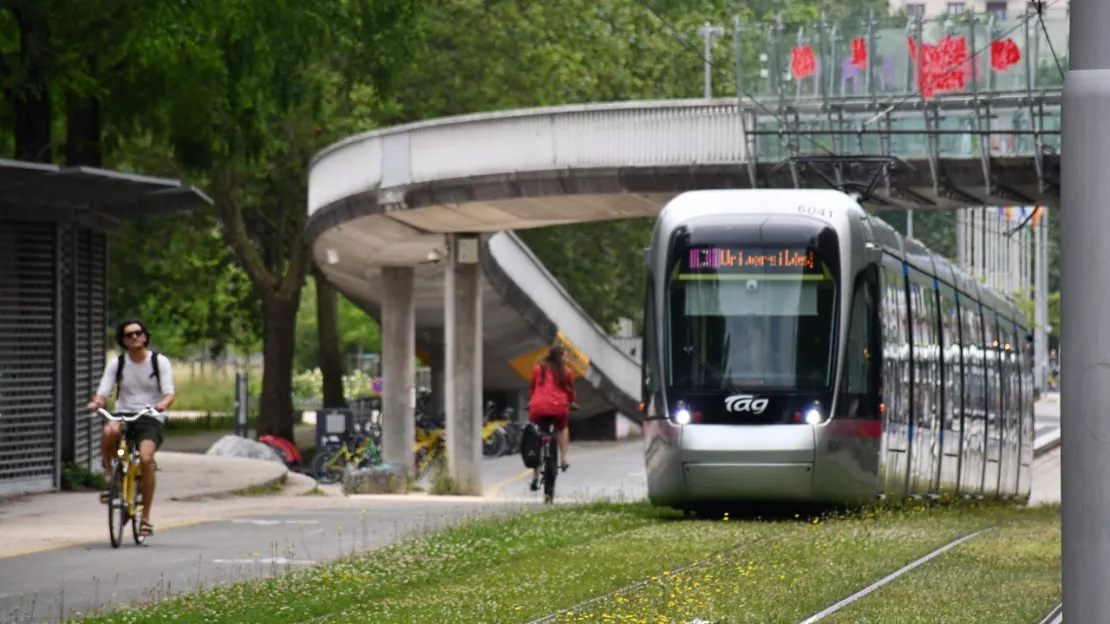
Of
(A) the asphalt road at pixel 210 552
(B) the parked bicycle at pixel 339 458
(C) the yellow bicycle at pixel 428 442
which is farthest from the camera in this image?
(C) the yellow bicycle at pixel 428 442

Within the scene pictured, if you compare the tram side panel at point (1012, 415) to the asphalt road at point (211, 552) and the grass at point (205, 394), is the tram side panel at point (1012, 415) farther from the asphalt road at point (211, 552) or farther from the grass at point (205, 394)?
the grass at point (205, 394)

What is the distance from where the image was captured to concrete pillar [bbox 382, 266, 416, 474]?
35500mm

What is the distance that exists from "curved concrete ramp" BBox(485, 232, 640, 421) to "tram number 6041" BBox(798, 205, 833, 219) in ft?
71.1

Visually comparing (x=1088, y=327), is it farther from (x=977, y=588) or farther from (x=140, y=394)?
(x=140, y=394)

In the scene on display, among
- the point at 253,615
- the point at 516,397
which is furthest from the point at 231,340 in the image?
the point at 253,615

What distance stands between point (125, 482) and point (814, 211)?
630 cm

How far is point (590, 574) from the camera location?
12.5m

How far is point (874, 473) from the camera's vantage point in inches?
728

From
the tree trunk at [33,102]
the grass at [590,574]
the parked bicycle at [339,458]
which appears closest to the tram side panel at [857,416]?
the grass at [590,574]

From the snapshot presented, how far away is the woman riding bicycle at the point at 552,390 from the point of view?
21.5m

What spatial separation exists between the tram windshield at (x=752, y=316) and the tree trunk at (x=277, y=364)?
29.6 m

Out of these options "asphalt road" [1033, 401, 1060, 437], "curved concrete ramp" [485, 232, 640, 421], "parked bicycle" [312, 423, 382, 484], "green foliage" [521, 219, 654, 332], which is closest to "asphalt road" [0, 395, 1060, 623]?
"parked bicycle" [312, 423, 382, 484]

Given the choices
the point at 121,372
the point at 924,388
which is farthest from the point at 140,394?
the point at 924,388

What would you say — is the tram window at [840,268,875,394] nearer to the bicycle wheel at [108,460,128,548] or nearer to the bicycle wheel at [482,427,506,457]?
the bicycle wheel at [108,460,128,548]
